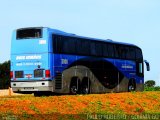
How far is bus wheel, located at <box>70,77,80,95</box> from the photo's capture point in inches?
1177

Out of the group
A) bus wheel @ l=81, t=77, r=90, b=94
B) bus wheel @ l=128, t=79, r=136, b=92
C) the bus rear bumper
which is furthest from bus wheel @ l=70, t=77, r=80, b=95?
bus wheel @ l=128, t=79, r=136, b=92

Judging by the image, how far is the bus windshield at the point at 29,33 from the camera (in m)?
28.8

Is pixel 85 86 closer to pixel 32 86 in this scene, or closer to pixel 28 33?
pixel 32 86

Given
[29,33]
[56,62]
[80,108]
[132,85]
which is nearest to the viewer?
[80,108]

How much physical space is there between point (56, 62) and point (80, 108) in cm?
710

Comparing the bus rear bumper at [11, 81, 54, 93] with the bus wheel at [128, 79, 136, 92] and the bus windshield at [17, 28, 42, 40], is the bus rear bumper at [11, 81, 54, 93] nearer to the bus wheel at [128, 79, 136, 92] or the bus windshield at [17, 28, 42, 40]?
the bus windshield at [17, 28, 42, 40]

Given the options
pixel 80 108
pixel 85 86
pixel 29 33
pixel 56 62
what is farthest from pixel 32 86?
pixel 80 108

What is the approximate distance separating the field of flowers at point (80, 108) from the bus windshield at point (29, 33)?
18.5 feet

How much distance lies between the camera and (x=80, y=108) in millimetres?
21719

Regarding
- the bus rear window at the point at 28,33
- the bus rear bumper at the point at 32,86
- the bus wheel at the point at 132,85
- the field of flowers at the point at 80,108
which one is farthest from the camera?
the bus wheel at the point at 132,85

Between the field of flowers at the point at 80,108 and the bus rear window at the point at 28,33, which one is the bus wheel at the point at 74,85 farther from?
the field of flowers at the point at 80,108

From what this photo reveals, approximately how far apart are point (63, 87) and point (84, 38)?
4.11m

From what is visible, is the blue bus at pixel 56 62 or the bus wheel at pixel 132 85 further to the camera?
the bus wheel at pixel 132 85

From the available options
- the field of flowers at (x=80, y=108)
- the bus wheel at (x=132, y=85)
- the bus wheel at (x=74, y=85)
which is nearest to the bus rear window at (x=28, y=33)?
the bus wheel at (x=74, y=85)
